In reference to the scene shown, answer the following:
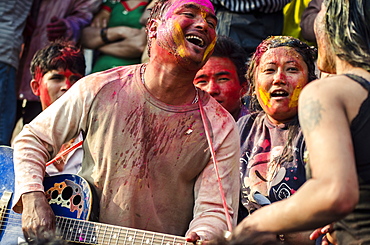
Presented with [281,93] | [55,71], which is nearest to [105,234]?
[281,93]

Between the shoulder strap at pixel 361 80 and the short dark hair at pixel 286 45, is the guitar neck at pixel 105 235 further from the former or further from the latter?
the short dark hair at pixel 286 45

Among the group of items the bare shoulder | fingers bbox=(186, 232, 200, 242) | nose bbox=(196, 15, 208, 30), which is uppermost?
nose bbox=(196, 15, 208, 30)

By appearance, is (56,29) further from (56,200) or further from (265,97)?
(56,200)

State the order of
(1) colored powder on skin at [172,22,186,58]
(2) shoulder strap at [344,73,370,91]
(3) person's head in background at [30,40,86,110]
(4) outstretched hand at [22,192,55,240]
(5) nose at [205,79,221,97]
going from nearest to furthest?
1. (2) shoulder strap at [344,73,370,91]
2. (4) outstretched hand at [22,192,55,240]
3. (1) colored powder on skin at [172,22,186,58]
4. (5) nose at [205,79,221,97]
5. (3) person's head in background at [30,40,86,110]

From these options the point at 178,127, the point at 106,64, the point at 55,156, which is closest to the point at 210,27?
the point at 178,127

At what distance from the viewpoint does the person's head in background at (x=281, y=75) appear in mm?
4266

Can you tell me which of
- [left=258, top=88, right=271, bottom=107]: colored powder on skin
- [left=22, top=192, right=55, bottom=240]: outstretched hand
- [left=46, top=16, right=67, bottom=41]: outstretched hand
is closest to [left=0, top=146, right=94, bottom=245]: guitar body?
[left=22, top=192, right=55, bottom=240]: outstretched hand

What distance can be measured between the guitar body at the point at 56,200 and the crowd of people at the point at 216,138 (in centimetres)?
9

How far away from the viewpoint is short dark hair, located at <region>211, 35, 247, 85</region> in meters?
5.19

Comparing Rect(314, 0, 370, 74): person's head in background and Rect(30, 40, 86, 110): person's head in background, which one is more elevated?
Rect(314, 0, 370, 74): person's head in background

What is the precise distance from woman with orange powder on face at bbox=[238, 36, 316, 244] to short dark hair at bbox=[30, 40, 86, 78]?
5.83 feet

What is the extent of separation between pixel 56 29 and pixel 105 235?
310cm

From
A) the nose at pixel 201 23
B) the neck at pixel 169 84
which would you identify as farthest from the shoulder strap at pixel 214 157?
the nose at pixel 201 23

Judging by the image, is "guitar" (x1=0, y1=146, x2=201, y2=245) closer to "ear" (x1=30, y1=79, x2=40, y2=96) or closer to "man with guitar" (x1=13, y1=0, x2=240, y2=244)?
"man with guitar" (x1=13, y1=0, x2=240, y2=244)
